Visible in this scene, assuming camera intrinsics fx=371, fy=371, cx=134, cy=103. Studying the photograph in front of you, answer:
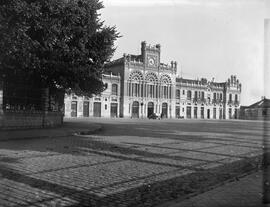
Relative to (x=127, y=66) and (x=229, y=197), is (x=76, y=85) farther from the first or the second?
(x=127, y=66)

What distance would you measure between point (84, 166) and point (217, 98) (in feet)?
320

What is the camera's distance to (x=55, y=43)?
20266mm

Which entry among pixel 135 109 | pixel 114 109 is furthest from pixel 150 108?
pixel 114 109

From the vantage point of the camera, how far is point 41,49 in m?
19.8

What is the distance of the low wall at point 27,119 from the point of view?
65.1 ft

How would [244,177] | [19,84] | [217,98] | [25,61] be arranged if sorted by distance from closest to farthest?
[244,177] → [25,61] → [19,84] → [217,98]

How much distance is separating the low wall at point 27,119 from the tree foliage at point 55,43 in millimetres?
1847

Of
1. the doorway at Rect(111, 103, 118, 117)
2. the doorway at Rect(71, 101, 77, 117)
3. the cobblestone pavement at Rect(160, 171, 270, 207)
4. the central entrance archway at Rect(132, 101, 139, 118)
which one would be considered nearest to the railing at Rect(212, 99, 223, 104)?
the central entrance archway at Rect(132, 101, 139, 118)

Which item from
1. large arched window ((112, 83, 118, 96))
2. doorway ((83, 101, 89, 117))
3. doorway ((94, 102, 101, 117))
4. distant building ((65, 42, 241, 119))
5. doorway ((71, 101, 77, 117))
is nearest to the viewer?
doorway ((71, 101, 77, 117))

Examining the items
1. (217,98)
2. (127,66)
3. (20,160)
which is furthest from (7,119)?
(217,98)

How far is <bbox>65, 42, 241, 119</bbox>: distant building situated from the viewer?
260ft

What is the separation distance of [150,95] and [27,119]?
66300mm

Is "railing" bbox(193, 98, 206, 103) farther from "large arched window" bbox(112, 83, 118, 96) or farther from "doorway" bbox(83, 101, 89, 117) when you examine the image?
"doorway" bbox(83, 101, 89, 117)

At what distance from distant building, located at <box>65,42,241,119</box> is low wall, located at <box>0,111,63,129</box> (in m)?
49.2
